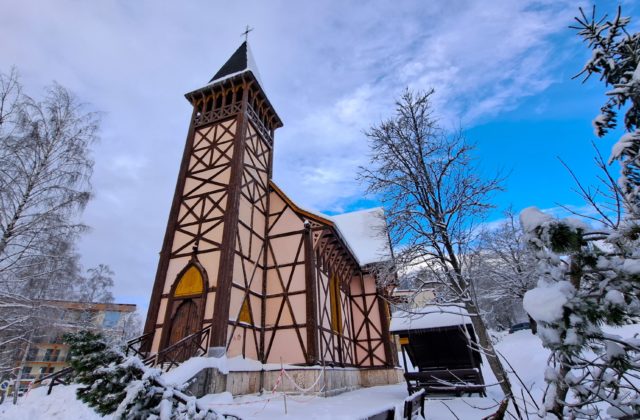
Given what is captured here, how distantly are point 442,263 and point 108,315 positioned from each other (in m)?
44.9

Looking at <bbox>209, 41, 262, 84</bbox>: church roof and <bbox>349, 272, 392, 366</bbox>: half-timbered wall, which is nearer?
<bbox>349, 272, 392, 366</bbox>: half-timbered wall

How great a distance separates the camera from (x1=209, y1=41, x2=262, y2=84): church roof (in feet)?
53.4

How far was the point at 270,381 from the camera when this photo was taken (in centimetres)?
997

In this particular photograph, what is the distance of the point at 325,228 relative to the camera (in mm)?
12555

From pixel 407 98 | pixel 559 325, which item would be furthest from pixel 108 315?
pixel 559 325

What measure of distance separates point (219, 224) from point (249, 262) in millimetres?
1775

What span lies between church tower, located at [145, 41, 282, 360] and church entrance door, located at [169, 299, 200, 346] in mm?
31

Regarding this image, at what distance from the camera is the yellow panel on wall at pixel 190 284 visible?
1075cm

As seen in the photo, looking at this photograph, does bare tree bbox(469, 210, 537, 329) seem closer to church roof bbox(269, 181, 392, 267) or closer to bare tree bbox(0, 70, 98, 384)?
church roof bbox(269, 181, 392, 267)

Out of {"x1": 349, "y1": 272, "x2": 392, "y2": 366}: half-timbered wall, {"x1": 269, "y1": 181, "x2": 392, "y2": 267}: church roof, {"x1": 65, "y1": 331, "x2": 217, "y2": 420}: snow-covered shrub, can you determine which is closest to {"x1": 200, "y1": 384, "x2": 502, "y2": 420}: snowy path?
{"x1": 65, "y1": 331, "x2": 217, "y2": 420}: snow-covered shrub

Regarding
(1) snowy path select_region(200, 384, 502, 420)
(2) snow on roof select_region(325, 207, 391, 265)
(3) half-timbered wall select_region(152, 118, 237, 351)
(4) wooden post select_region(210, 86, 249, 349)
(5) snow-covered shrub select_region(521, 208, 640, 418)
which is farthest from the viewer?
(2) snow on roof select_region(325, 207, 391, 265)

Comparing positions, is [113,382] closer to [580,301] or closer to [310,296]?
[580,301]

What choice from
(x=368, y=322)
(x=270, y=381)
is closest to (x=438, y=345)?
(x=368, y=322)

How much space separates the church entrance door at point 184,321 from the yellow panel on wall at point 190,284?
1.06ft
